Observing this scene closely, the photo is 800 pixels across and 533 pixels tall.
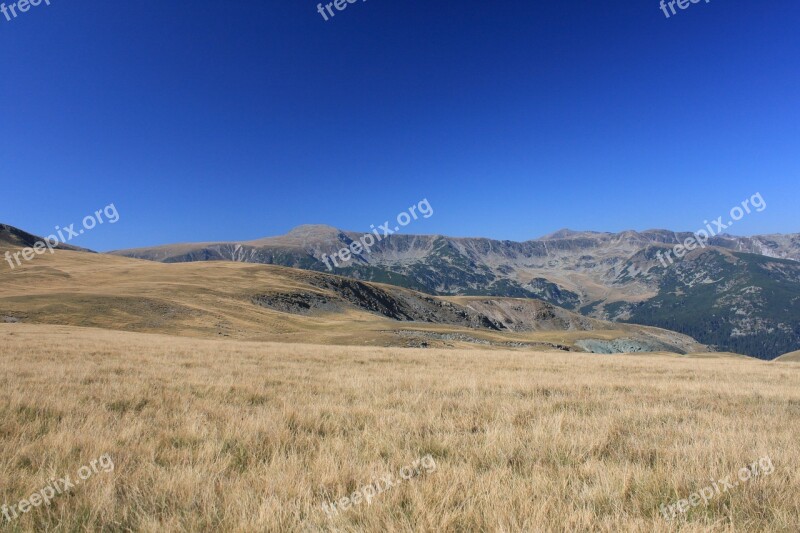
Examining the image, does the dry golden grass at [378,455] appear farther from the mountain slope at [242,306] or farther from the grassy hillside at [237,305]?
the mountain slope at [242,306]

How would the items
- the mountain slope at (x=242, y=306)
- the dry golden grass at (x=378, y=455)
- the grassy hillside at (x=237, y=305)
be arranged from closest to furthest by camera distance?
the dry golden grass at (x=378, y=455), the grassy hillside at (x=237, y=305), the mountain slope at (x=242, y=306)

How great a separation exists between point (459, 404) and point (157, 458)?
560 cm

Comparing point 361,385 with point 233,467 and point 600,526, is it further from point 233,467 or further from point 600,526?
point 600,526

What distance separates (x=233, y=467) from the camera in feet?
15.6

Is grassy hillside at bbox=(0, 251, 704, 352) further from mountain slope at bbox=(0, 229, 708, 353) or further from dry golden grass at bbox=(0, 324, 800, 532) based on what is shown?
dry golden grass at bbox=(0, 324, 800, 532)

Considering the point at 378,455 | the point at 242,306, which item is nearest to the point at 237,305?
the point at 242,306

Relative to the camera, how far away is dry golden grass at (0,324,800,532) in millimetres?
3510

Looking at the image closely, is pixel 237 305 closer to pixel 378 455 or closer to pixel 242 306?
pixel 242 306

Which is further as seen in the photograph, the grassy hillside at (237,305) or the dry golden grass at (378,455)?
the grassy hillside at (237,305)

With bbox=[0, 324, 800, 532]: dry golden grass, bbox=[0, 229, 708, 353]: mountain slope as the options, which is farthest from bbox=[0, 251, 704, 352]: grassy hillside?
bbox=[0, 324, 800, 532]: dry golden grass

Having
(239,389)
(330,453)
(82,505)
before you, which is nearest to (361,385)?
(239,389)

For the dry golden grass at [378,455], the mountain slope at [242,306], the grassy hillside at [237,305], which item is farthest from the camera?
the mountain slope at [242,306]

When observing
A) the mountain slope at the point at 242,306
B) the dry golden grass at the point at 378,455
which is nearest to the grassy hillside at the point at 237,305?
the mountain slope at the point at 242,306

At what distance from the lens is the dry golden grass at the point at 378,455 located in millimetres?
3510
